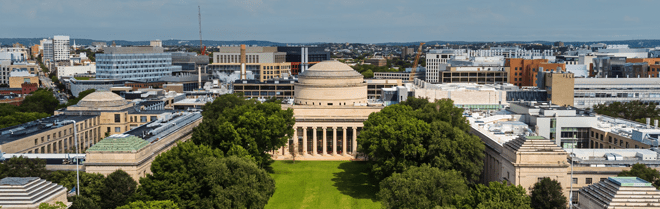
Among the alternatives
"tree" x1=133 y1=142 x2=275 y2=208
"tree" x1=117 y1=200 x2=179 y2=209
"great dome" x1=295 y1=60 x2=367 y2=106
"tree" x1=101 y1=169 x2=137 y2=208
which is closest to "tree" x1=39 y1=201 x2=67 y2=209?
"tree" x1=117 y1=200 x2=179 y2=209

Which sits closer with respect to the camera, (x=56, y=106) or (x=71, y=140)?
(x=71, y=140)

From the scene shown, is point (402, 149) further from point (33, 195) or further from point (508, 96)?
point (508, 96)

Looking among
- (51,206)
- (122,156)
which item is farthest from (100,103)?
(51,206)

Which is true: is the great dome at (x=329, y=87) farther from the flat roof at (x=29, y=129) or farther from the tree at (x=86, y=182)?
the tree at (x=86, y=182)

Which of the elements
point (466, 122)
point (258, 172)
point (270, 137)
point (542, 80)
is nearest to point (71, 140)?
point (270, 137)

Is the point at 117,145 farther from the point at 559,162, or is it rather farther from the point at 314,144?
the point at 314,144

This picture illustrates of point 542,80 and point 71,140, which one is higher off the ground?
point 542,80
